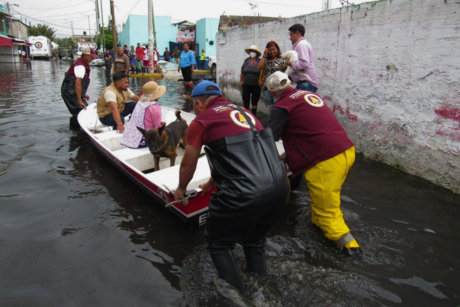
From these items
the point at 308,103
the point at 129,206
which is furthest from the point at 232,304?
the point at 129,206

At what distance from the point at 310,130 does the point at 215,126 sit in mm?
1270

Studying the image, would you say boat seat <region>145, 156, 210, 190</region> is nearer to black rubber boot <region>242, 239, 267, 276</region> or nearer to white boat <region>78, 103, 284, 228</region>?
white boat <region>78, 103, 284, 228</region>

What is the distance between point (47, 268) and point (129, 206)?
1413 mm

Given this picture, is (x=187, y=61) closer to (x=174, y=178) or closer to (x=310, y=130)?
(x=174, y=178)

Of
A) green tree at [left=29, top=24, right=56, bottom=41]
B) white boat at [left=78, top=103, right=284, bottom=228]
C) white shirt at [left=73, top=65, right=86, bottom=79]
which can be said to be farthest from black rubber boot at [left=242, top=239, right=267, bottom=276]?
green tree at [left=29, top=24, right=56, bottom=41]

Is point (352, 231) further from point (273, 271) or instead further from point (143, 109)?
point (143, 109)

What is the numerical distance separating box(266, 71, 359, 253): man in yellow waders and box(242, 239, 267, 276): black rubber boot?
91 centimetres

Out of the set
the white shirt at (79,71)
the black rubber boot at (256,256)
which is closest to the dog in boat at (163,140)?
the black rubber boot at (256,256)

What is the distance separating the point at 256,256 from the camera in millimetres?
2742

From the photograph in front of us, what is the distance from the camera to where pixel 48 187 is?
505 cm

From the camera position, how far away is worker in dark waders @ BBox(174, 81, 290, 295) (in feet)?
7.43

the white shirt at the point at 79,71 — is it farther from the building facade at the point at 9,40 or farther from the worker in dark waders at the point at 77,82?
the building facade at the point at 9,40

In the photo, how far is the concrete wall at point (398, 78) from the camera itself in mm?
4480

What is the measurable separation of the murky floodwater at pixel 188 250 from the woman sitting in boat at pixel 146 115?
72 centimetres
